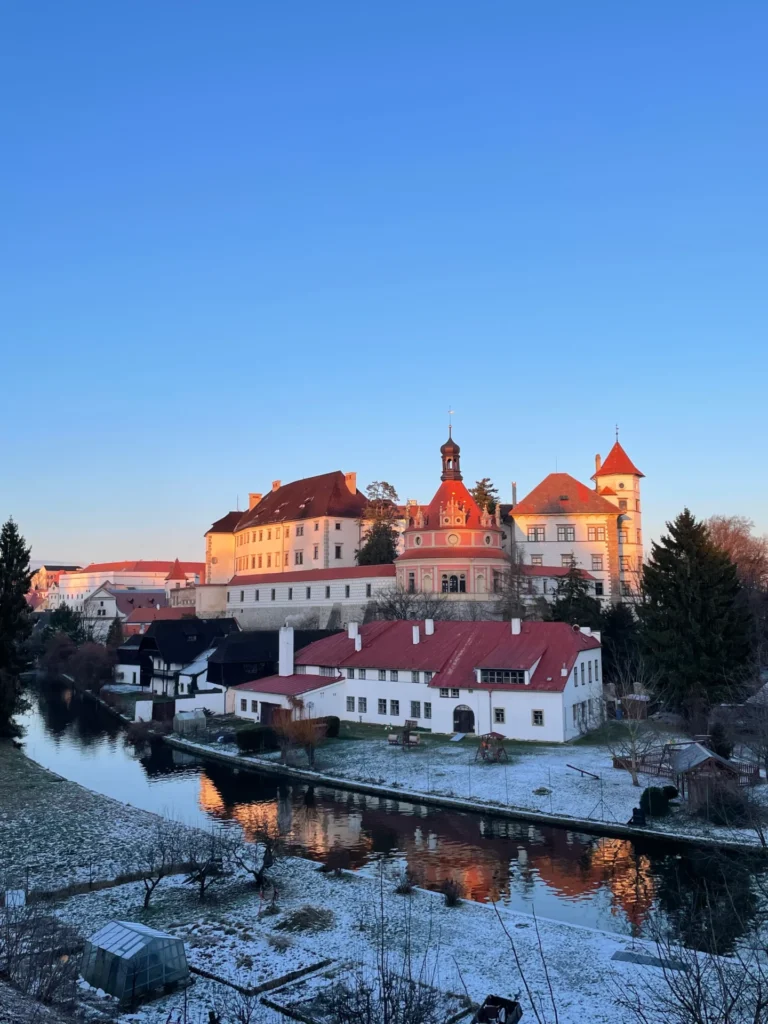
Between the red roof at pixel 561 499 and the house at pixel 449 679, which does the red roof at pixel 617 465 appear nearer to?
the red roof at pixel 561 499

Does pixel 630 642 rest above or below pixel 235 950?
above

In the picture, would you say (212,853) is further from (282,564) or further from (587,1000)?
(282,564)

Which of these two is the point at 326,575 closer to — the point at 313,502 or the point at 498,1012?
the point at 313,502

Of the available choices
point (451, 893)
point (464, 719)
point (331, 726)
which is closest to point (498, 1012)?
point (451, 893)

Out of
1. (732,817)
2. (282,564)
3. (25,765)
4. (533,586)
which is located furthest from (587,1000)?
(282,564)

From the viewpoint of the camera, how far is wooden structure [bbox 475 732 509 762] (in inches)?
1242

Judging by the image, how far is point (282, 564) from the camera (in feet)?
283

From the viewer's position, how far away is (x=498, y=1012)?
11797mm

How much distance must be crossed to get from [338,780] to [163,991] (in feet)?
56.1

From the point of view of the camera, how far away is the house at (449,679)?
3575cm

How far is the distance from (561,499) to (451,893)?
63311 millimetres

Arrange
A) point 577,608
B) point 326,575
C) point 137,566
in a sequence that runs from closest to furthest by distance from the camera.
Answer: point 577,608, point 326,575, point 137,566

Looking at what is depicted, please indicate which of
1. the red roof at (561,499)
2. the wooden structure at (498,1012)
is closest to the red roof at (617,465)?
the red roof at (561,499)

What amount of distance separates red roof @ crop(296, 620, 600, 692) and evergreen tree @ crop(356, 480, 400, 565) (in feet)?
95.8
